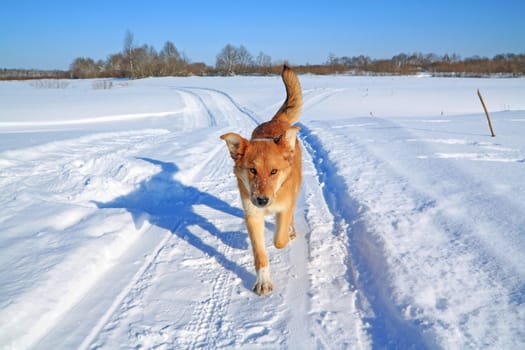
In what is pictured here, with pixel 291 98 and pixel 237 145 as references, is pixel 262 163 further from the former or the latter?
pixel 291 98

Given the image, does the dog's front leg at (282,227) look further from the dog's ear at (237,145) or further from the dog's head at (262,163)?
the dog's ear at (237,145)

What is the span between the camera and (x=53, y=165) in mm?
6125

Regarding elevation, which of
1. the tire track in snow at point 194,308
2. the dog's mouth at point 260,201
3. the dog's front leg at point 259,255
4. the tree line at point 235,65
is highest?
the tree line at point 235,65

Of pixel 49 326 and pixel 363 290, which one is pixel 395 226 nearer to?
pixel 363 290

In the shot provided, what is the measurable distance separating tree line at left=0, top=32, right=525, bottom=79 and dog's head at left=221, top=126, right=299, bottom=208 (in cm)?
5322

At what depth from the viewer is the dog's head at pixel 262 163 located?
3.03m

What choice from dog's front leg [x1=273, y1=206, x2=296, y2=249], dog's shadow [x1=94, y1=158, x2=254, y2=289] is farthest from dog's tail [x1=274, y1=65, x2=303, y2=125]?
dog's front leg [x1=273, y1=206, x2=296, y2=249]

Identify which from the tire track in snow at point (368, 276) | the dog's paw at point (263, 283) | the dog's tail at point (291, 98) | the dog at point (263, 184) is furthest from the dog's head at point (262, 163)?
the dog's tail at point (291, 98)

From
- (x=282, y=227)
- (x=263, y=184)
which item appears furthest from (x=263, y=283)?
(x=263, y=184)

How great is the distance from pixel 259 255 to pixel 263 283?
0.27 metres

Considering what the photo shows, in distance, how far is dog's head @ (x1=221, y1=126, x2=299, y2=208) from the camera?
3.03 m

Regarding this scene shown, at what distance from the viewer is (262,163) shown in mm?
3168

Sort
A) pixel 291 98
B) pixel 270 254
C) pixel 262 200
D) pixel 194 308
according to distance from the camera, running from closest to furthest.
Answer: pixel 194 308, pixel 262 200, pixel 270 254, pixel 291 98

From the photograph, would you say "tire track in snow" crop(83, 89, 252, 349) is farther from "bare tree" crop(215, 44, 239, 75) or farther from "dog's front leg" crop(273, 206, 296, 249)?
"bare tree" crop(215, 44, 239, 75)
